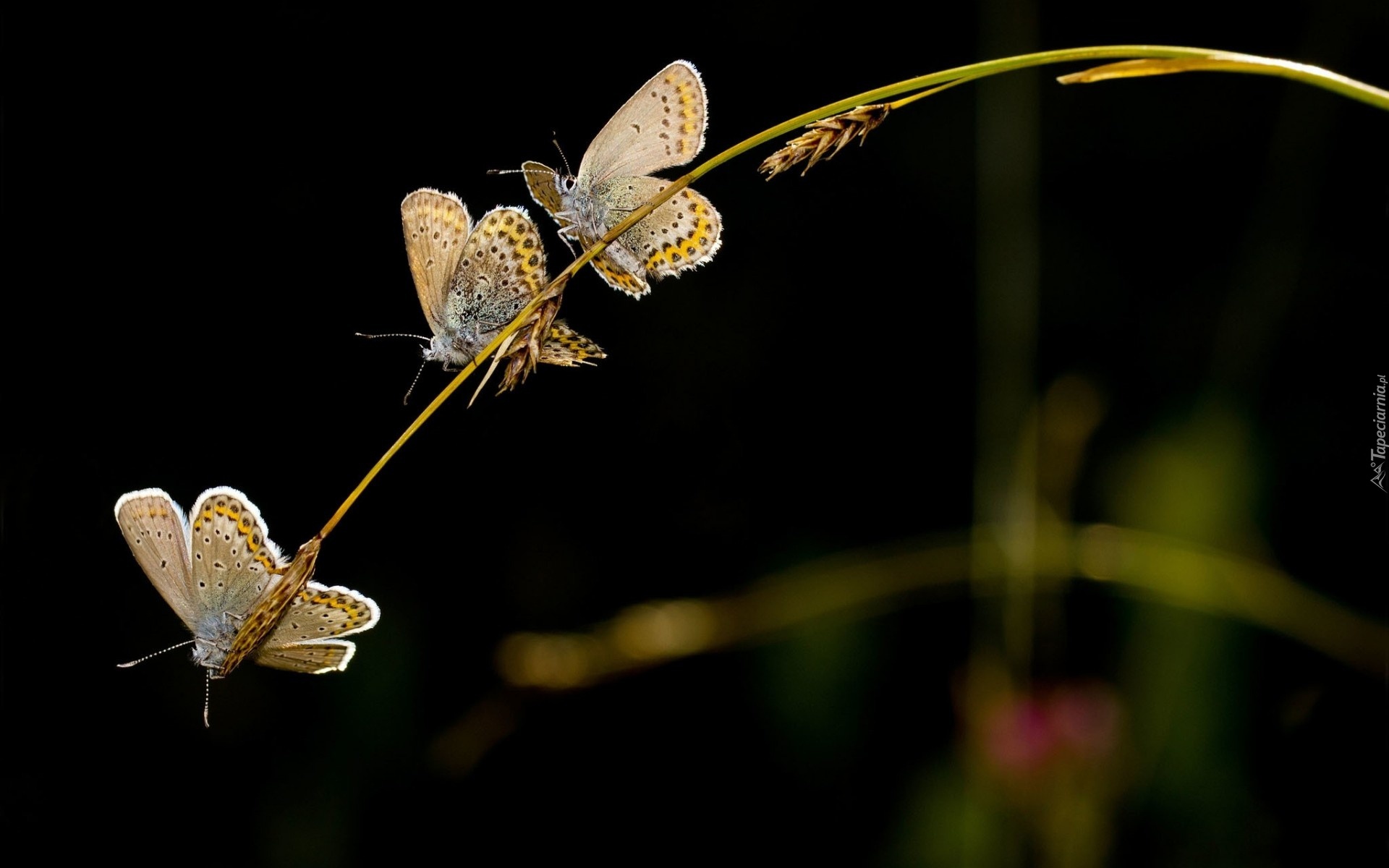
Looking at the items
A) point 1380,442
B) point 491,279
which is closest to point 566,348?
point 491,279

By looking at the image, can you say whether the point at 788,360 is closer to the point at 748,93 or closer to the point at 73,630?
the point at 748,93

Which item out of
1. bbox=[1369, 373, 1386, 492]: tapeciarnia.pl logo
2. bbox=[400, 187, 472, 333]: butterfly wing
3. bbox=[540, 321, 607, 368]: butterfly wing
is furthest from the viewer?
bbox=[1369, 373, 1386, 492]: tapeciarnia.pl logo

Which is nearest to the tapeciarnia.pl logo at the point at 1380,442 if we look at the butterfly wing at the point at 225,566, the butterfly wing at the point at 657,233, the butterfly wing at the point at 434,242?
the butterfly wing at the point at 657,233

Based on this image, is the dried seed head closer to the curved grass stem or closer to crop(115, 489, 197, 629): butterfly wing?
the curved grass stem

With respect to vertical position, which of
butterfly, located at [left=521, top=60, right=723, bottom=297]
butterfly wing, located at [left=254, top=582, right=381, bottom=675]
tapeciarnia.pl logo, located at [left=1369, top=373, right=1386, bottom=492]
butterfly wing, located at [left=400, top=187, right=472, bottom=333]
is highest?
butterfly, located at [left=521, top=60, right=723, bottom=297]

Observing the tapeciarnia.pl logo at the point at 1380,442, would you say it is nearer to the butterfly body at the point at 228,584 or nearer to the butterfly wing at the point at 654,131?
the butterfly wing at the point at 654,131

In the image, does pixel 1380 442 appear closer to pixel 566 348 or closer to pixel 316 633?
pixel 566 348

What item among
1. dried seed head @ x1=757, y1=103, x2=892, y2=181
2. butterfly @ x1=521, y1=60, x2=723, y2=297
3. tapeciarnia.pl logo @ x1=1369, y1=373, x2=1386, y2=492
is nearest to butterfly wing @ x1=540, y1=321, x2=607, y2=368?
butterfly @ x1=521, y1=60, x2=723, y2=297
